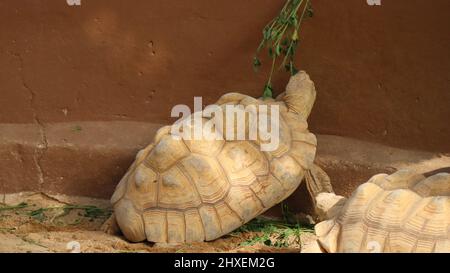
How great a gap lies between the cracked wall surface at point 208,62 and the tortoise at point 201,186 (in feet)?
1.88

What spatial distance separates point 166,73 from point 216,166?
3.21ft

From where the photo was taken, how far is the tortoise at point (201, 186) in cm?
503

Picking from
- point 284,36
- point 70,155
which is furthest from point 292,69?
point 70,155

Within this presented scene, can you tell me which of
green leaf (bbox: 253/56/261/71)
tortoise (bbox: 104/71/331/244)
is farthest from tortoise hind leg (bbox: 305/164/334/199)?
green leaf (bbox: 253/56/261/71)

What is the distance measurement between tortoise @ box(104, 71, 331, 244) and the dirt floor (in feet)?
0.33

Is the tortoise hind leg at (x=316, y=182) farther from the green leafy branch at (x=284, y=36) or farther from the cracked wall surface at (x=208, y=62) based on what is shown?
the green leafy branch at (x=284, y=36)

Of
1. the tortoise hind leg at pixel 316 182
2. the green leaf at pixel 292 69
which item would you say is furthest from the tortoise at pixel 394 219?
the green leaf at pixel 292 69

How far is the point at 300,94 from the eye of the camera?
5422mm

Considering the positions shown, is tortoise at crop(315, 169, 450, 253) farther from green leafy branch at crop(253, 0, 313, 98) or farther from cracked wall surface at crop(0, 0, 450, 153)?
green leafy branch at crop(253, 0, 313, 98)

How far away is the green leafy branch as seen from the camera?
5.38 metres
